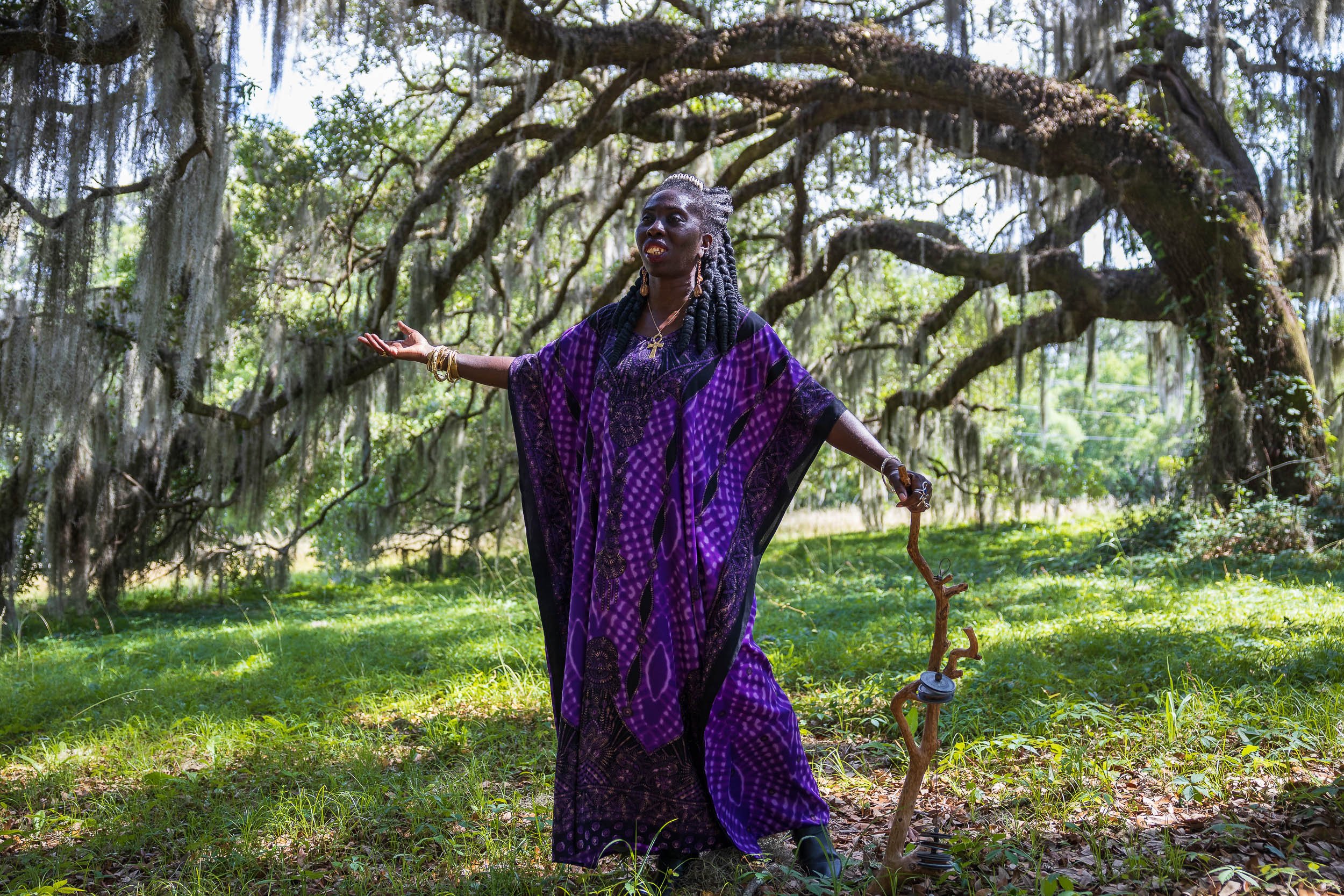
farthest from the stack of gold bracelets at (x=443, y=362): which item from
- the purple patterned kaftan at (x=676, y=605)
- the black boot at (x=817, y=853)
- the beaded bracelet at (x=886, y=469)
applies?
the black boot at (x=817, y=853)

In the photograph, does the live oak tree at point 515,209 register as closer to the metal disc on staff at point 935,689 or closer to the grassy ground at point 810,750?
the grassy ground at point 810,750

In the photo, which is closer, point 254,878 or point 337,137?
point 254,878

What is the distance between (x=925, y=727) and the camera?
2.01 m

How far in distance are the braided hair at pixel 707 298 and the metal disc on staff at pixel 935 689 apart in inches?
38.1

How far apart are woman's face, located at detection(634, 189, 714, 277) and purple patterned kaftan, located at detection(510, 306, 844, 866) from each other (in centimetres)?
19

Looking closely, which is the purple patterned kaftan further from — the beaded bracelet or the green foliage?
the green foliage

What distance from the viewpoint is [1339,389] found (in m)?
11.3

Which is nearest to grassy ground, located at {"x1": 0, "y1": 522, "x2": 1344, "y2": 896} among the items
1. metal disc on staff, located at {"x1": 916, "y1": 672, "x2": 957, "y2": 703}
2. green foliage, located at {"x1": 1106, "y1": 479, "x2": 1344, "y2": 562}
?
metal disc on staff, located at {"x1": 916, "y1": 672, "x2": 957, "y2": 703}

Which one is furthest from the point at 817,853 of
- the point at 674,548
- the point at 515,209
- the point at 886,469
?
the point at 515,209

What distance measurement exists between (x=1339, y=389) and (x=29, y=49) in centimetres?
1211

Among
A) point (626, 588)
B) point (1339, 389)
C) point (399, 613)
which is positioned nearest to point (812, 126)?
point (399, 613)

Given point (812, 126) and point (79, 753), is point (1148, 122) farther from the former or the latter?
Answer: point (79, 753)

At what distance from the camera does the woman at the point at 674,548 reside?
2.35 metres

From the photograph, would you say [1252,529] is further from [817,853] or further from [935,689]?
[935,689]
